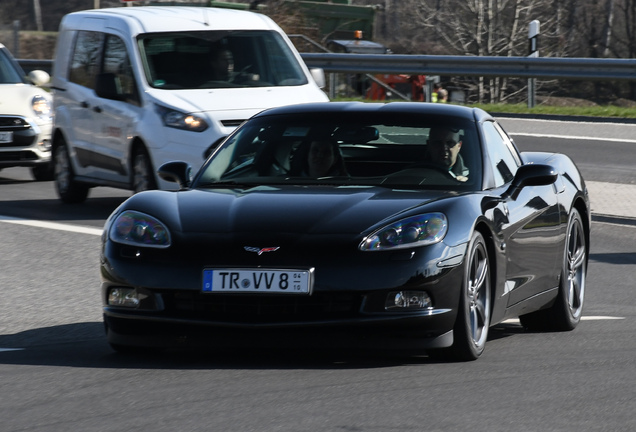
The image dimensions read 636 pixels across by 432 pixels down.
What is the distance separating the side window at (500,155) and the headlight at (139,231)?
1852mm

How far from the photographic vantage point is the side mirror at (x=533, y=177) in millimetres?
7121

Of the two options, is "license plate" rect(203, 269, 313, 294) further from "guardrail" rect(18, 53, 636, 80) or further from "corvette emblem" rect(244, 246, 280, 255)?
"guardrail" rect(18, 53, 636, 80)

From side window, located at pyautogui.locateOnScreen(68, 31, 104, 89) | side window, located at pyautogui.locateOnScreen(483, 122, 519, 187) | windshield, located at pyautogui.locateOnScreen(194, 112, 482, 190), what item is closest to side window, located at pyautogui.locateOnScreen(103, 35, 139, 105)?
side window, located at pyautogui.locateOnScreen(68, 31, 104, 89)

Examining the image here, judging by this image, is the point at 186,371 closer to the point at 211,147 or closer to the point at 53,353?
the point at 53,353

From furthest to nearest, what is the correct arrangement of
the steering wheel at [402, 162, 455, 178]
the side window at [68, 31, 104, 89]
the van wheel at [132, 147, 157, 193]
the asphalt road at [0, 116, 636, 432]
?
the side window at [68, 31, 104, 89], the van wheel at [132, 147, 157, 193], the steering wheel at [402, 162, 455, 178], the asphalt road at [0, 116, 636, 432]

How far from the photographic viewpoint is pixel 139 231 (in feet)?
20.7

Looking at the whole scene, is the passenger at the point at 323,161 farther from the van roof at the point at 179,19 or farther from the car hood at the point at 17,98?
the car hood at the point at 17,98

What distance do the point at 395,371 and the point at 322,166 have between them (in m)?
1.52

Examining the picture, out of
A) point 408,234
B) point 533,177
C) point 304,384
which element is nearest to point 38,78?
point 533,177

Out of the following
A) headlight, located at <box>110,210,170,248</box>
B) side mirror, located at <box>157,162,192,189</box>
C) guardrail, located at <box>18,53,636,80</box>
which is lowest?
guardrail, located at <box>18,53,636,80</box>

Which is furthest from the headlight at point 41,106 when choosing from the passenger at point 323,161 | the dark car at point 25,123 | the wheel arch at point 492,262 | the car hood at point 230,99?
the wheel arch at point 492,262

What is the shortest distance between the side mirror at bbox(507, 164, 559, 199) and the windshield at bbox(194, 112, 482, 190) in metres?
0.23

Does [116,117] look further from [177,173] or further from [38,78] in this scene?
[177,173]

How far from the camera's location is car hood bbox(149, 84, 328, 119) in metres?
12.7
